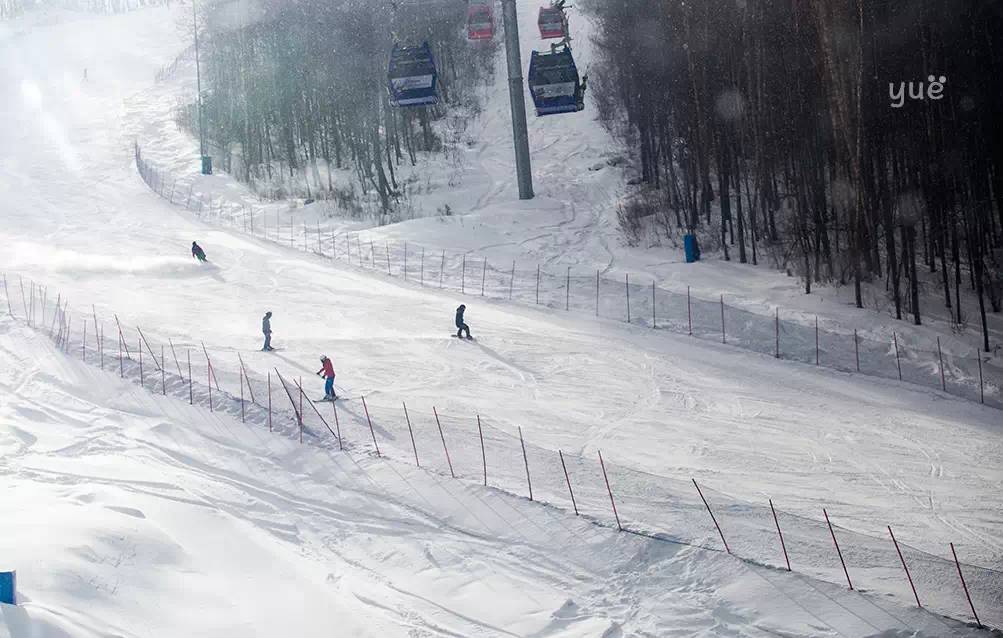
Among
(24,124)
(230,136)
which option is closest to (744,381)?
(230,136)

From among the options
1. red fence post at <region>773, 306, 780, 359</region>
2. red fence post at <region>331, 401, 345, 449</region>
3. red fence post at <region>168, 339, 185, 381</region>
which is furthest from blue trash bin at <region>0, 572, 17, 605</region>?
red fence post at <region>773, 306, 780, 359</region>

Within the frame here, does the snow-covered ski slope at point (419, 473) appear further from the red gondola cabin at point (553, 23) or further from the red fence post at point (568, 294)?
the red gondola cabin at point (553, 23)

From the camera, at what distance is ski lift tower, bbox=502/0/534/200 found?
42844 mm

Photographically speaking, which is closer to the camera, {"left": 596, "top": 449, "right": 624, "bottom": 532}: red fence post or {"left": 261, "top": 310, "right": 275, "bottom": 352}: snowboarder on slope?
{"left": 596, "top": 449, "right": 624, "bottom": 532}: red fence post

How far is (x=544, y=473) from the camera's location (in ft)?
64.1

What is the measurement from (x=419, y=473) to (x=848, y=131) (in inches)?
757

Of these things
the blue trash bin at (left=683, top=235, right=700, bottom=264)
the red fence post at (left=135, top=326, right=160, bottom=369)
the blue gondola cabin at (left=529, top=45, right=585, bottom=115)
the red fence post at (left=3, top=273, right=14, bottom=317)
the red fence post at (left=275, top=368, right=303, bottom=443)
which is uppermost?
the blue gondola cabin at (left=529, top=45, right=585, bottom=115)

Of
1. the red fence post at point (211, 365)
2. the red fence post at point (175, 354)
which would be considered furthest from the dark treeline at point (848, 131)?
the red fence post at point (175, 354)

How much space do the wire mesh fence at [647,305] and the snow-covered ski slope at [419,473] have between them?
1130 millimetres

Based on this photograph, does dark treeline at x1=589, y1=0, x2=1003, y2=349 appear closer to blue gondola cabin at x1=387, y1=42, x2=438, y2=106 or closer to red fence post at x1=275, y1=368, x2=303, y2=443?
blue gondola cabin at x1=387, y1=42, x2=438, y2=106

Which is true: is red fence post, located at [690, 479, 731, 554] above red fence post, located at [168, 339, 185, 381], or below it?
below

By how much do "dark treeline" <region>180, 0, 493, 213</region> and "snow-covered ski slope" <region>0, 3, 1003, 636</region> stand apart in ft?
60.9

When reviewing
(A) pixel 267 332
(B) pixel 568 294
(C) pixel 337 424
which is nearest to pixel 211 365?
(A) pixel 267 332

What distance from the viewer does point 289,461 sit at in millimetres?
20625
